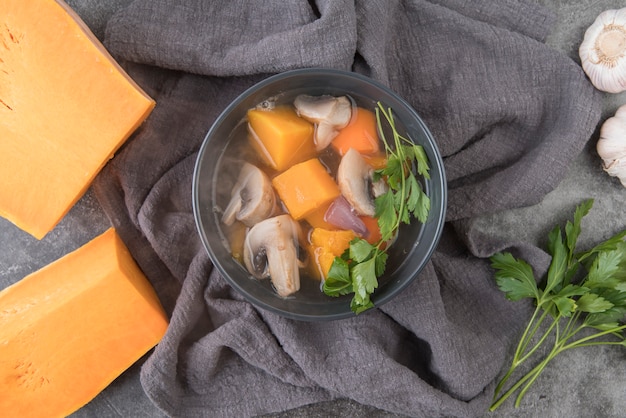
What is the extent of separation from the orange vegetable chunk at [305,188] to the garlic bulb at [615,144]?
2.80 feet

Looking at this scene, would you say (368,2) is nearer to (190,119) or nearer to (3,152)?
(190,119)

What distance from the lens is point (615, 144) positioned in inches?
71.6

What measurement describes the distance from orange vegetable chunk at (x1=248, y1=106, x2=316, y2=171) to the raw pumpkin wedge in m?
0.28

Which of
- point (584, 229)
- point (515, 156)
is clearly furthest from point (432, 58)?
point (584, 229)

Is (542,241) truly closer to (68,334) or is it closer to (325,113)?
Answer: (325,113)

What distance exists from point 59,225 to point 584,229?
5.25 feet

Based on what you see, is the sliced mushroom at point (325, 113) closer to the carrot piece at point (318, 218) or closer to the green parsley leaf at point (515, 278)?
the carrot piece at point (318, 218)

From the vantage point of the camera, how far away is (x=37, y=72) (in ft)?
5.21

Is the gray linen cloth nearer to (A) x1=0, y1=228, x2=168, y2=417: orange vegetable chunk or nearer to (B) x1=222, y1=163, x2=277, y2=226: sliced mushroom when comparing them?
(A) x1=0, y1=228, x2=168, y2=417: orange vegetable chunk

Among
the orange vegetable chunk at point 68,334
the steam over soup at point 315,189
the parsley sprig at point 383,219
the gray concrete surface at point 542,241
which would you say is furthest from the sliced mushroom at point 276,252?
the gray concrete surface at point 542,241

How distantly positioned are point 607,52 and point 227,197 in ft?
3.80

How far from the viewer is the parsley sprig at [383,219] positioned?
149 centimetres

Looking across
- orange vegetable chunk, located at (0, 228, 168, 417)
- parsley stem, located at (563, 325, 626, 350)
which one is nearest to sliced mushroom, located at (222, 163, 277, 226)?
orange vegetable chunk, located at (0, 228, 168, 417)

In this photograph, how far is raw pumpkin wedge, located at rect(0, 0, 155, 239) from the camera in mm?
1567
